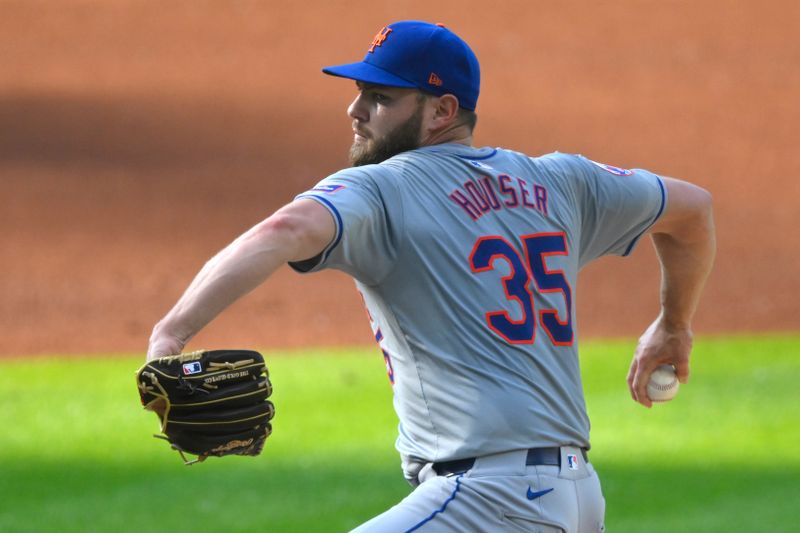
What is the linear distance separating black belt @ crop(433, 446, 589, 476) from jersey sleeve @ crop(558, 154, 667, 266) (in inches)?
24.3

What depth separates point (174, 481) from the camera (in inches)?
280

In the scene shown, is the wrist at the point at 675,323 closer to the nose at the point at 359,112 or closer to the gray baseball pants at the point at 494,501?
the gray baseball pants at the point at 494,501

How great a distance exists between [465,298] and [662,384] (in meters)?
1.05

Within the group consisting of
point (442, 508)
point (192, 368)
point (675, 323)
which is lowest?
point (442, 508)

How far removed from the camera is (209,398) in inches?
99.6

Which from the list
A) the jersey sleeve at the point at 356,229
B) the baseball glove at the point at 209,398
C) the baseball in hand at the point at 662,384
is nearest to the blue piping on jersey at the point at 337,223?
the jersey sleeve at the point at 356,229

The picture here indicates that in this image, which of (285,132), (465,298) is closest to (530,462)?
(465,298)

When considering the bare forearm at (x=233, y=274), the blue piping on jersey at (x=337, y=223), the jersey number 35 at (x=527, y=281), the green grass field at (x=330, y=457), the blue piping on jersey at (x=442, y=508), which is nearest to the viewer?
the bare forearm at (x=233, y=274)

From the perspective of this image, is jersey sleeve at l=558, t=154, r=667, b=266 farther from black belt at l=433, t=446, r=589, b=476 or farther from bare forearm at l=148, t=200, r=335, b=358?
bare forearm at l=148, t=200, r=335, b=358

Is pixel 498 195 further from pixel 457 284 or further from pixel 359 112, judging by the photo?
pixel 359 112

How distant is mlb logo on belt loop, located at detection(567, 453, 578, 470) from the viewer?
293 cm

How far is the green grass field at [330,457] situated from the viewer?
6465mm

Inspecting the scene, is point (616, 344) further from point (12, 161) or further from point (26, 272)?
point (12, 161)

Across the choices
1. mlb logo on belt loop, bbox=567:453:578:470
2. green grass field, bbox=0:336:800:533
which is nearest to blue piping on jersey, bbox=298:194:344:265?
mlb logo on belt loop, bbox=567:453:578:470
